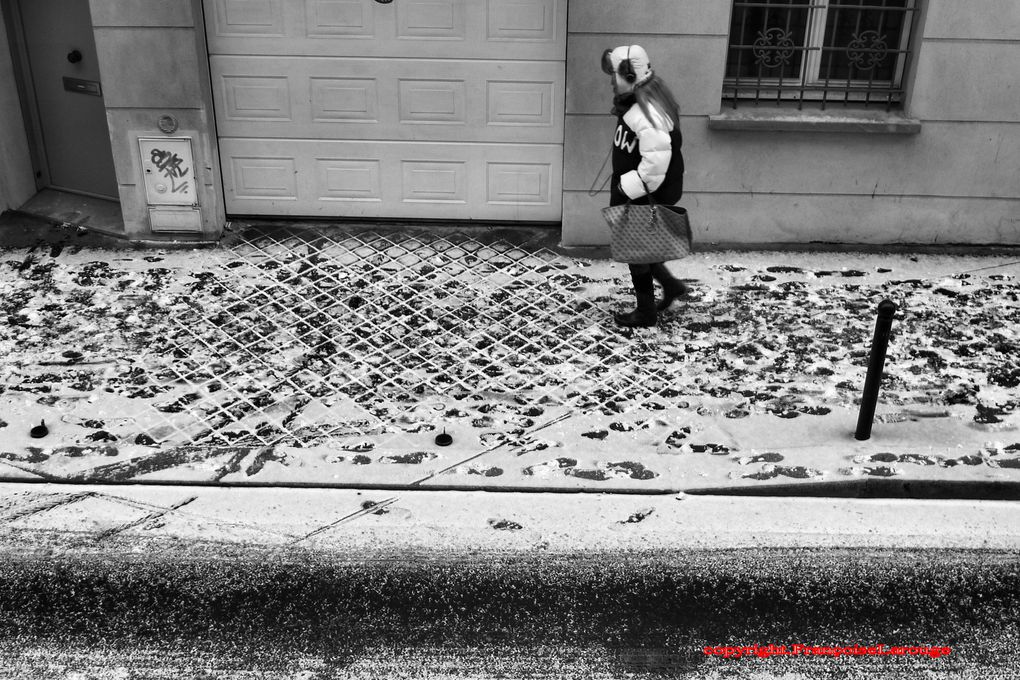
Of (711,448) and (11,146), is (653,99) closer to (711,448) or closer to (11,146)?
(711,448)

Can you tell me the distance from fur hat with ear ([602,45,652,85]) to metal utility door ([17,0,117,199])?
15.0ft

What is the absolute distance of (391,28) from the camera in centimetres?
786

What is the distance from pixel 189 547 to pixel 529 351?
2.72 m

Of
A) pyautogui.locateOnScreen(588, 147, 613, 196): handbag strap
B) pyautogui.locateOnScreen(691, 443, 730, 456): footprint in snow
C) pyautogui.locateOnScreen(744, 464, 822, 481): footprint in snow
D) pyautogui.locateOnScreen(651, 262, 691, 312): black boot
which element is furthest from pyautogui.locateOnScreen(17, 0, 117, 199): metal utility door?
pyautogui.locateOnScreen(744, 464, 822, 481): footprint in snow

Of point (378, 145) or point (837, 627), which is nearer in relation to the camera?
point (837, 627)

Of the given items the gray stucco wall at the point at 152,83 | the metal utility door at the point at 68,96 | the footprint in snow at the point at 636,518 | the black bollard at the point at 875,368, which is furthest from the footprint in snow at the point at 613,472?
the metal utility door at the point at 68,96

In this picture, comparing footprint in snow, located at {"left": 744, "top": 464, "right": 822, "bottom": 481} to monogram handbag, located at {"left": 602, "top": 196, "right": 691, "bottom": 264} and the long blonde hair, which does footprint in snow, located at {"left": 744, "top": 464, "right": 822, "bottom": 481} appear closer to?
monogram handbag, located at {"left": 602, "top": 196, "right": 691, "bottom": 264}

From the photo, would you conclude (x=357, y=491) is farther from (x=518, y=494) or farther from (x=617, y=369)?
(x=617, y=369)

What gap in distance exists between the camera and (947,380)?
253 inches

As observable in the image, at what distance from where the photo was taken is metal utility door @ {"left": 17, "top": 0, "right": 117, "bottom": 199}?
8.40m

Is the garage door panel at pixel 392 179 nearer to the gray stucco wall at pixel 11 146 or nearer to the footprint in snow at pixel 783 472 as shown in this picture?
the gray stucco wall at pixel 11 146

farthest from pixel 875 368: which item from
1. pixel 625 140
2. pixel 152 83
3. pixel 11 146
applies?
pixel 11 146

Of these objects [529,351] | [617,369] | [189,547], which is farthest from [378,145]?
[189,547]

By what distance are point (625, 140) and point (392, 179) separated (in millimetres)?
2561
